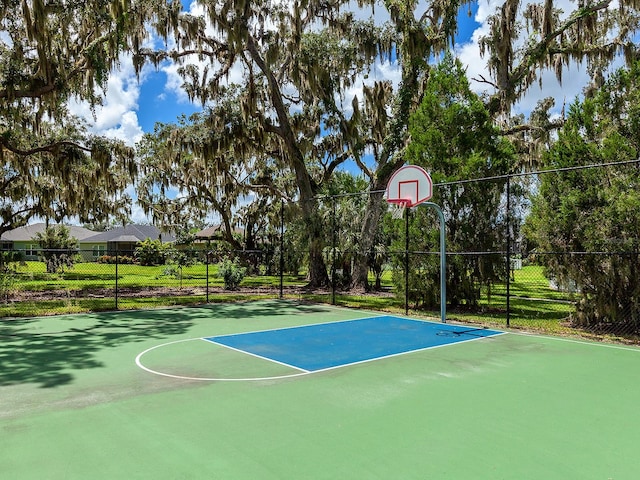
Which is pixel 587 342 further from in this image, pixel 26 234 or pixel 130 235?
pixel 26 234

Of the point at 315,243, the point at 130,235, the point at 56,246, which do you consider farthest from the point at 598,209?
the point at 130,235

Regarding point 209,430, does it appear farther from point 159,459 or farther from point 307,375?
point 307,375

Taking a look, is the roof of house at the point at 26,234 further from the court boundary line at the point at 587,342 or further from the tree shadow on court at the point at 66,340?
the court boundary line at the point at 587,342

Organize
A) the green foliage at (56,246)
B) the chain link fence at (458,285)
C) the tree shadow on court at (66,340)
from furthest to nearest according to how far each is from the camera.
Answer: the green foliage at (56,246), the chain link fence at (458,285), the tree shadow on court at (66,340)

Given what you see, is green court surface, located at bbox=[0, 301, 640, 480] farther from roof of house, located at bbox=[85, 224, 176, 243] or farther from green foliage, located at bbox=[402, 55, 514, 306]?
roof of house, located at bbox=[85, 224, 176, 243]

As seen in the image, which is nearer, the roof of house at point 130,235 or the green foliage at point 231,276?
the green foliage at point 231,276

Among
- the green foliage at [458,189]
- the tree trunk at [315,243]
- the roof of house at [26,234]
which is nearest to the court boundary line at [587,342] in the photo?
the green foliage at [458,189]

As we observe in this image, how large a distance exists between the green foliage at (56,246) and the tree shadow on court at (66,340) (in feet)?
54.6

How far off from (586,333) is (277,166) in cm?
2007

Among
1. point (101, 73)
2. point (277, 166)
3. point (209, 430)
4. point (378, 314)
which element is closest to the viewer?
point (209, 430)

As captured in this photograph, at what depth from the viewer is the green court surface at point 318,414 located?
354 centimetres

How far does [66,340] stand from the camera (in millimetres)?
8617

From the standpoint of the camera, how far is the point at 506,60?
49.2 feet

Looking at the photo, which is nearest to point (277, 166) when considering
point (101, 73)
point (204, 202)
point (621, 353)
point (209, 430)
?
point (204, 202)
